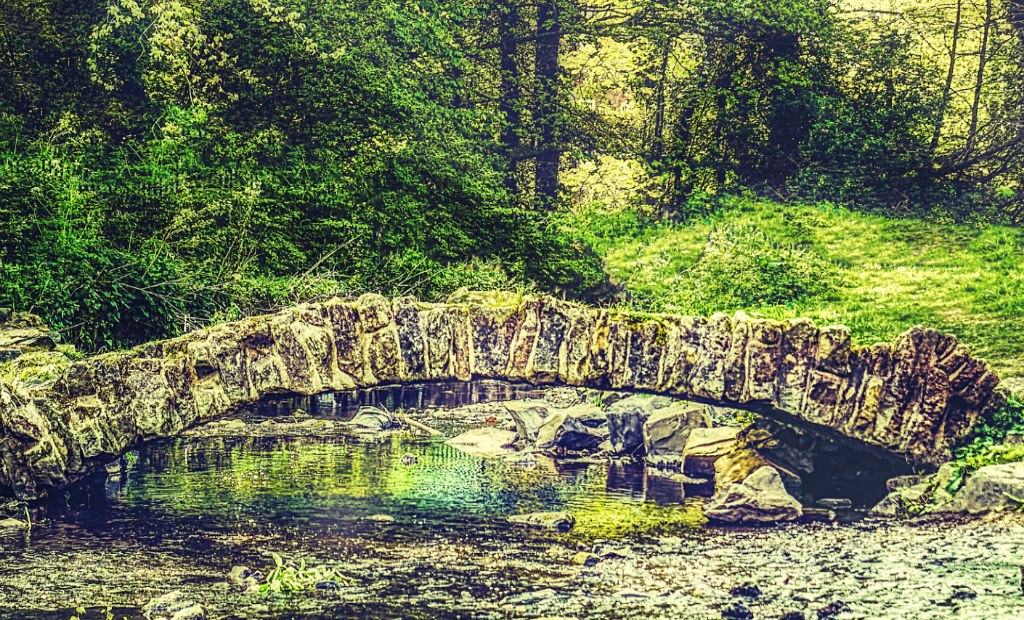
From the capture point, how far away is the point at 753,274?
6.40 m

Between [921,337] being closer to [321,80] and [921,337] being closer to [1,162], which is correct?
[321,80]

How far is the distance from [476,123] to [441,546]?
3.24 m

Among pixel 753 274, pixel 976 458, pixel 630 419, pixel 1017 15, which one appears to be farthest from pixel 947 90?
pixel 630 419

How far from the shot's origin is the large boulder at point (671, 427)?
6.04 meters

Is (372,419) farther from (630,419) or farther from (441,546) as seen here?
(630,419)

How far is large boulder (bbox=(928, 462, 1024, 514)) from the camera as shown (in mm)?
4938

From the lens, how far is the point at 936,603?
450 centimetres

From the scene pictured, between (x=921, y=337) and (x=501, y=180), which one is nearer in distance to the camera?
(x=921, y=337)

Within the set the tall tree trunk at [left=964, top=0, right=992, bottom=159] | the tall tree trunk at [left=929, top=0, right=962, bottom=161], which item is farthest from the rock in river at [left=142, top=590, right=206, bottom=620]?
the tall tree trunk at [left=964, top=0, right=992, bottom=159]

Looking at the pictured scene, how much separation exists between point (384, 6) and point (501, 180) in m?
1.52

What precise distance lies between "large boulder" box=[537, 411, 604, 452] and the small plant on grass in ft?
6.19

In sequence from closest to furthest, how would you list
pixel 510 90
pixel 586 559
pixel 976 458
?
1. pixel 586 559
2. pixel 976 458
3. pixel 510 90

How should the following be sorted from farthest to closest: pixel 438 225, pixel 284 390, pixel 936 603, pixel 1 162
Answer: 1. pixel 438 225
2. pixel 1 162
3. pixel 284 390
4. pixel 936 603

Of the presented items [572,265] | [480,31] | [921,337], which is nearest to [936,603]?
[921,337]
